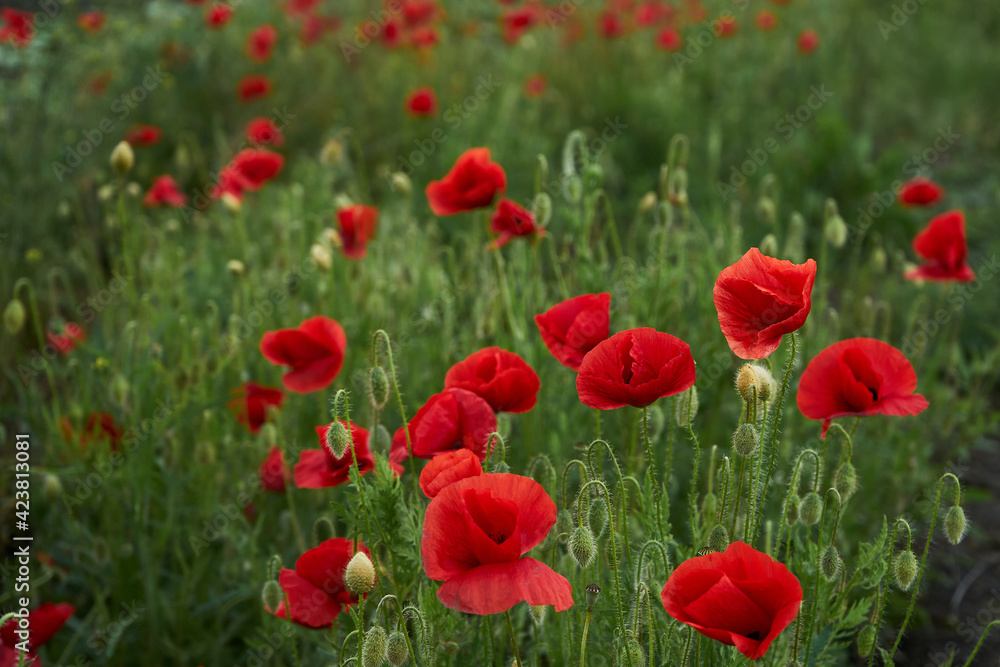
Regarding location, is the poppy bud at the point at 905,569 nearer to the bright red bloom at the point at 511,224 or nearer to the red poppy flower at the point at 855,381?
the red poppy flower at the point at 855,381

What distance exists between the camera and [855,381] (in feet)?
4.27

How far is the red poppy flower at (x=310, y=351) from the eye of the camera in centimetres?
171

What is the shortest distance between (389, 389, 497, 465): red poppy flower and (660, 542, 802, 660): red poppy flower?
0.40 metres

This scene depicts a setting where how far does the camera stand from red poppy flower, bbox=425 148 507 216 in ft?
6.28

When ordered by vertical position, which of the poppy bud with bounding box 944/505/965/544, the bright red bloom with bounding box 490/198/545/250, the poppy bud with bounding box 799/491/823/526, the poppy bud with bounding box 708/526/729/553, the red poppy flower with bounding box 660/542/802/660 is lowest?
the poppy bud with bounding box 944/505/965/544

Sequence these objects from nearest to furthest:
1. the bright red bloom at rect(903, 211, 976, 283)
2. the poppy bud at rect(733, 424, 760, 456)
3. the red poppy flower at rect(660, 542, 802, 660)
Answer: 1. the red poppy flower at rect(660, 542, 802, 660)
2. the poppy bud at rect(733, 424, 760, 456)
3. the bright red bloom at rect(903, 211, 976, 283)

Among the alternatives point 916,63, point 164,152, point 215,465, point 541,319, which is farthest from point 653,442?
point 916,63

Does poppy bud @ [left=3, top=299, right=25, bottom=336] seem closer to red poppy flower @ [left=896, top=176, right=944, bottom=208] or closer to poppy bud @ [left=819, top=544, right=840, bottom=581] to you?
poppy bud @ [left=819, top=544, right=840, bottom=581]

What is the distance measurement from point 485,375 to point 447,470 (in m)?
0.31

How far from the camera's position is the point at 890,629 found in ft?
6.97

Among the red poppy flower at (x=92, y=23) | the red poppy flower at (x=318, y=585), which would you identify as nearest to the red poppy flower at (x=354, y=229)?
the red poppy flower at (x=318, y=585)

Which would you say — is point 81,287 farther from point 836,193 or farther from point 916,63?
point 916,63

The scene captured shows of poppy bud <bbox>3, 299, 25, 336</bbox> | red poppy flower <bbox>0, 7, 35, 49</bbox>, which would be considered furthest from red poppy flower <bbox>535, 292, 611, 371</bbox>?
red poppy flower <bbox>0, 7, 35, 49</bbox>

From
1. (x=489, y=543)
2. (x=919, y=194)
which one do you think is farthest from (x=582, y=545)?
(x=919, y=194)
